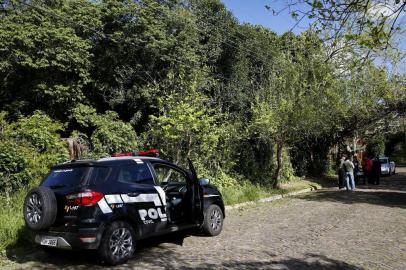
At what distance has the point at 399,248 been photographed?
30.0ft

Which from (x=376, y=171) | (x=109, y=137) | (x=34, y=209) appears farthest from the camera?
(x=376, y=171)

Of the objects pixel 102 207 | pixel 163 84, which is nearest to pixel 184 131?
pixel 163 84

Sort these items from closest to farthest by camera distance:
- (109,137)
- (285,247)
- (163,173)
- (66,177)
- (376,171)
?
(66,177) < (285,247) < (163,173) < (109,137) < (376,171)

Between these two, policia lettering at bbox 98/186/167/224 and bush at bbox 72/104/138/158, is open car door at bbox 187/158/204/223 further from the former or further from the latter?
bush at bbox 72/104/138/158

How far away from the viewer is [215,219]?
1037 cm

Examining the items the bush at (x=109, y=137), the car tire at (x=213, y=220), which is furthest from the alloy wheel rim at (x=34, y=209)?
the bush at (x=109, y=137)

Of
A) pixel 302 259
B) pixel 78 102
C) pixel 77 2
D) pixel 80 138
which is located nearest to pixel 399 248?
pixel 302 259

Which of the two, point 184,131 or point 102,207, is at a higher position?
point 184,131

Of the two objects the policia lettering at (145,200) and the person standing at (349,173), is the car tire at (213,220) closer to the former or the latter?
the policia lettering at (145,200)

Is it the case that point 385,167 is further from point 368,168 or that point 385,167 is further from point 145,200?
point 145,200

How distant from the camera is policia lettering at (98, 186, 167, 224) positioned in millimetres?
7383

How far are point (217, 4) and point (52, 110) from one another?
10046 millimetres

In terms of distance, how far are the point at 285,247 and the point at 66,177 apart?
4.59 m

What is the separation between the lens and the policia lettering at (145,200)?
291 inches
